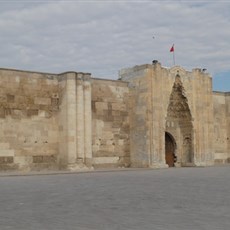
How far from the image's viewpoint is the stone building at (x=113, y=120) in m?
24.7

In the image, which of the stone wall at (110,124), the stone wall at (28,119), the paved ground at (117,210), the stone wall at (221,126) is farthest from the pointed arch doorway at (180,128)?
the paved ground at (117,210)

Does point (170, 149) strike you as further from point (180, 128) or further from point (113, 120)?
point (113, 120)

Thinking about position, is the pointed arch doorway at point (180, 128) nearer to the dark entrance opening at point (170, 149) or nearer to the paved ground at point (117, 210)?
the dark entrance opening at point (170, 149)

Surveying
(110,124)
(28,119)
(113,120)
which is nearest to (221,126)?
(113,120)

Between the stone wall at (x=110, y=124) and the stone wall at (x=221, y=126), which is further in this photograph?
the stone wall at (x=221, y=126)

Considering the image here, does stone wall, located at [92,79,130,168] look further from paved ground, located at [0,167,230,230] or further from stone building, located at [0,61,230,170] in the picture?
paved ground, located at [0,167,230,230]

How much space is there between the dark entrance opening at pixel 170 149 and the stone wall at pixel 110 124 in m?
3.94

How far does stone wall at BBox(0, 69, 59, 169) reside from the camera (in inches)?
951

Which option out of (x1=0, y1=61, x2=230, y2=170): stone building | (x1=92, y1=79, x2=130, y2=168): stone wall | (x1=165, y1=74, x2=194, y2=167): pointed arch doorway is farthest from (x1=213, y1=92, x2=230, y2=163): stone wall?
(x1=92, y1=79, x2=130, y2=168): stone wall

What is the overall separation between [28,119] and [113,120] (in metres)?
5.81

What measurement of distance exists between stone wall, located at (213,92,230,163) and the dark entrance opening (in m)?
4.35

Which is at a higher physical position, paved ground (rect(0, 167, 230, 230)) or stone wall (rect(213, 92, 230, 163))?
stone wall (rect(213, 92, 230, 163))

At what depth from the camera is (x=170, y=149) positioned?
107 feet

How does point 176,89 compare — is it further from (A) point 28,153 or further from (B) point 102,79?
(A) point 28,153
